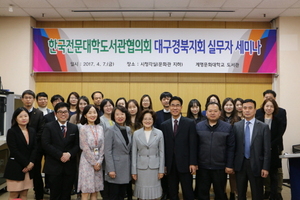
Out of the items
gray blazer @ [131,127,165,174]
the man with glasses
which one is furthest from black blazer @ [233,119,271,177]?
the man with glasses

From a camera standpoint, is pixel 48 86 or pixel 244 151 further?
pixel 48 86

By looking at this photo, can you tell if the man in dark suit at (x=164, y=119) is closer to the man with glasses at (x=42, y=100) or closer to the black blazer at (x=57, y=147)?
the black blazer at (x=57, y=147)

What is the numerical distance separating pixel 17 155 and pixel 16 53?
306 cm

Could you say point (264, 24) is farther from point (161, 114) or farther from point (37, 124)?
point (37, 124)

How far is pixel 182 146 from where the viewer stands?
11.9 ft

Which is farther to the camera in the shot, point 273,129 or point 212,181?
point 273,129

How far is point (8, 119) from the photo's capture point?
459 cm

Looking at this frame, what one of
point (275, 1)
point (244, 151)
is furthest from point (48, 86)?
point (275, 1)

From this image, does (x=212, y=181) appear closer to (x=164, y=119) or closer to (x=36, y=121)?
(x=164, y=119)

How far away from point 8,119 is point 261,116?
383 centimetres

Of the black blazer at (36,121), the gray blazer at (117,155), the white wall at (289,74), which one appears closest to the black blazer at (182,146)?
the gray blazer at (117,155)

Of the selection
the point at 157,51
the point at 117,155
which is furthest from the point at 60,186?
the point at 157,51

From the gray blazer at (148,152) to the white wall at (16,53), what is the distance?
3400mm

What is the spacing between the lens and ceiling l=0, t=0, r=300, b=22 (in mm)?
5172
